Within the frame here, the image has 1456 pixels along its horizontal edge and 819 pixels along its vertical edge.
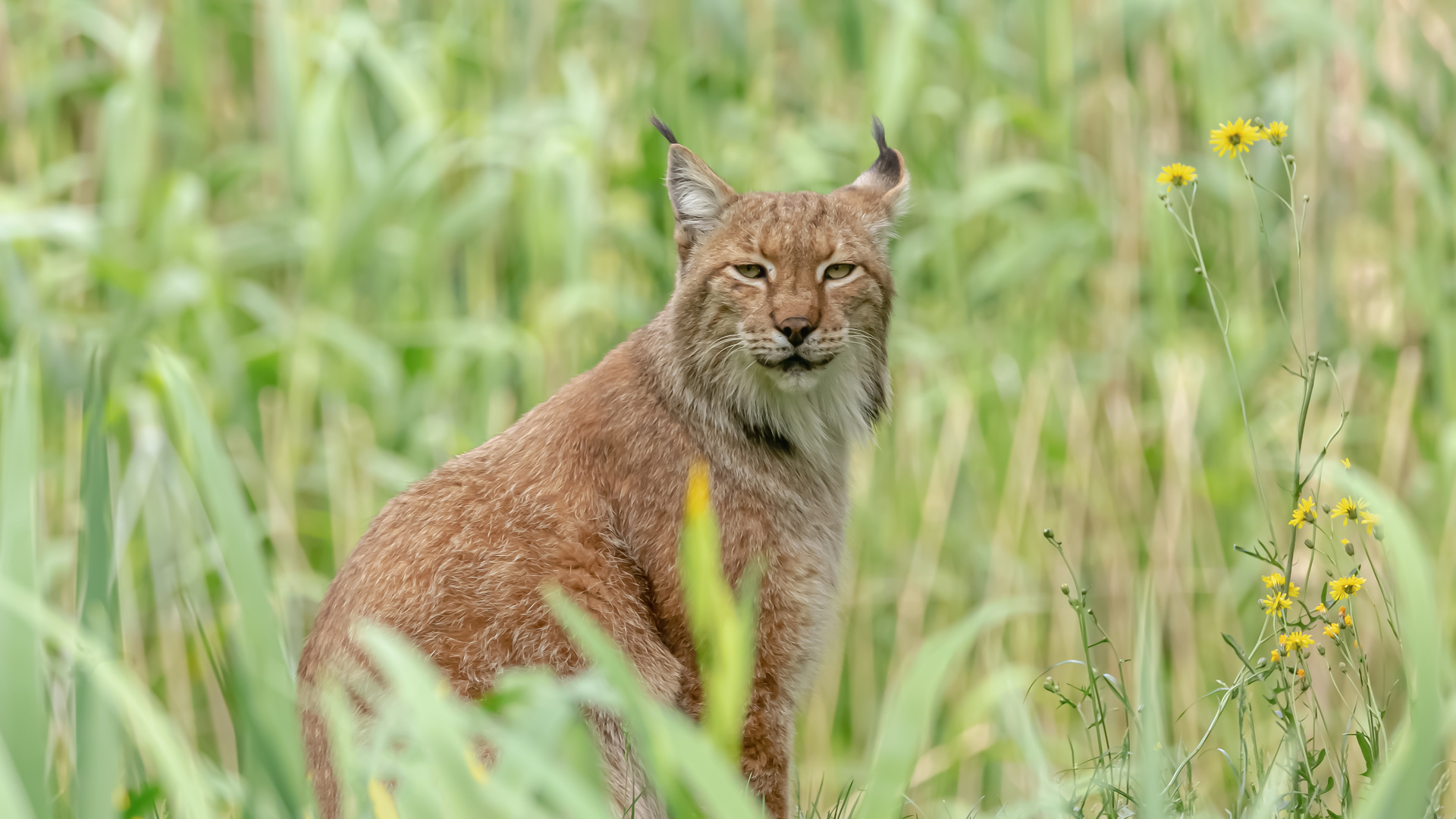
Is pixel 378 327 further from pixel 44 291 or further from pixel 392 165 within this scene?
pixel 44 291

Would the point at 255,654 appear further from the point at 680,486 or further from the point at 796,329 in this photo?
the point at 796,329

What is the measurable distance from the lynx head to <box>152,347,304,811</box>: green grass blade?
1.77m

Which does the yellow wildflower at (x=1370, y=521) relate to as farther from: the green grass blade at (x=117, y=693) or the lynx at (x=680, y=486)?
the green grass blade at (x=117, y=693)

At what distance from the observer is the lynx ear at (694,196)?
12.0 feet

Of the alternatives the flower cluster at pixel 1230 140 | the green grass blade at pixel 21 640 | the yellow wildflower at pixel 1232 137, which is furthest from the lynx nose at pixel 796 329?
the green grass blade at pixel 21 640

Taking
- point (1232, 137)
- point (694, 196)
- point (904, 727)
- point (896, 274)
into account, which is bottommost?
point (904, 727)

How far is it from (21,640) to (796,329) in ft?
6.70

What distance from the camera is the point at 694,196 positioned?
3717 mm

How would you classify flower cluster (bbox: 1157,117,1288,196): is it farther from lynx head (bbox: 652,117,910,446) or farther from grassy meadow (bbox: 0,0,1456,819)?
grassy meadow (bbox: 0,0,1456,819)

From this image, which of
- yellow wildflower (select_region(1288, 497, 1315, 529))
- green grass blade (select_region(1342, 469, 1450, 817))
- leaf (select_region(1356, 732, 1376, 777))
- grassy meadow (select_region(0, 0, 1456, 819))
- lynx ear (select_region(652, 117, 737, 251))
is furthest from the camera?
grassy meadow (select_region(0, 0, 1456, 819))

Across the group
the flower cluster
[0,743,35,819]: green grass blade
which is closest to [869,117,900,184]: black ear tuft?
the flower cluster

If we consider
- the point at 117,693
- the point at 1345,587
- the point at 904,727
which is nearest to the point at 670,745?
the point at 904,727

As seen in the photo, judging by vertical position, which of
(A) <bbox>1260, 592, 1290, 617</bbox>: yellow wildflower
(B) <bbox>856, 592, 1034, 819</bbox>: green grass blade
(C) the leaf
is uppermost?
(B) <bbox>856, 592, 1034, 819</bbox>: green grass blade

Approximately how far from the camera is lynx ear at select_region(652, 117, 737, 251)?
3.66m
